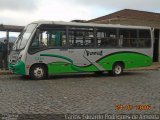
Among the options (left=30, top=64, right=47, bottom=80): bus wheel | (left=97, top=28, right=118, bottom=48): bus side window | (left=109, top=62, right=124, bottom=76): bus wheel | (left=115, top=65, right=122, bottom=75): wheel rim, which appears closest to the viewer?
(left=30, top=64, right=47, bottom=80): bus wheel

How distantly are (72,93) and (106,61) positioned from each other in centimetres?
857

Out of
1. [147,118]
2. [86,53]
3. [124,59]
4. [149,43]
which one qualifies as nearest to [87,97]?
[147,118]

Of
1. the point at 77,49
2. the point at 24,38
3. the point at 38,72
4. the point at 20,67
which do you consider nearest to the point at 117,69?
the point at 77,49

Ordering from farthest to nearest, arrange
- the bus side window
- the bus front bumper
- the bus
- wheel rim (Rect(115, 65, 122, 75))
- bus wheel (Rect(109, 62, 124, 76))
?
wheel rim (Rect(115, 65, 122, 75))
bus wheel (Rect(109, 62, 124, 76))
the bus side window
the bus
the bus front bumper

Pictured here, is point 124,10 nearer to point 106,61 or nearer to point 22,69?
point 106,61

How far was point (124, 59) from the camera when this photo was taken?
24656 mm

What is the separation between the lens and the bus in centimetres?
2089

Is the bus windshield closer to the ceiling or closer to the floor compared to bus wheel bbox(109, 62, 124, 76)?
closer to the ceiling

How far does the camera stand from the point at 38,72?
834 inches

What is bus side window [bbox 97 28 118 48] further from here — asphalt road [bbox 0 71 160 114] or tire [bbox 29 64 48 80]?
asphalt road [bbox 0 71 160 114]

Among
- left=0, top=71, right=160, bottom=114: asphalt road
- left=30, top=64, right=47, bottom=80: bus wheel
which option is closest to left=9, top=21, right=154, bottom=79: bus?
left=30, top=64, right=47, bottom=80: bus wheel

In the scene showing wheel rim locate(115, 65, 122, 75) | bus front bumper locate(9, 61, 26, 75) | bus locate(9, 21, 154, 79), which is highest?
bus locate(9, 21, 154, 79)

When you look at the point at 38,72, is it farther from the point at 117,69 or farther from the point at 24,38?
the point at 117,69

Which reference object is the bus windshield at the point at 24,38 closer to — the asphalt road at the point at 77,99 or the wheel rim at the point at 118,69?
the asphalt road at the point at 77,99
